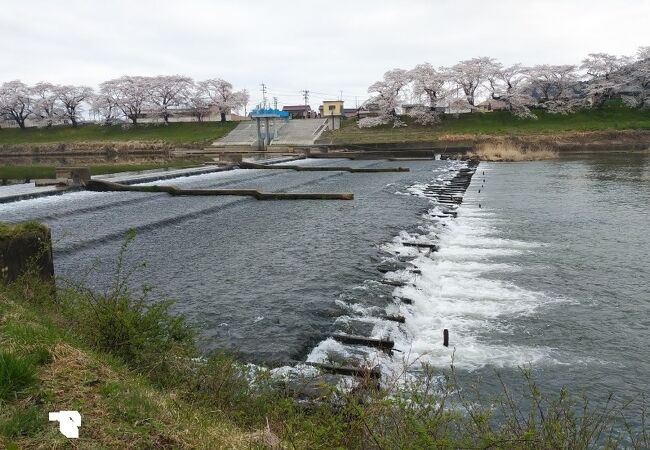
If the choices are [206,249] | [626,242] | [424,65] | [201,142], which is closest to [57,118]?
[201,142]

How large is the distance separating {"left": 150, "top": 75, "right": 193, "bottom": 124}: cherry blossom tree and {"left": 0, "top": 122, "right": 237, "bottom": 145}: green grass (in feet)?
18.6

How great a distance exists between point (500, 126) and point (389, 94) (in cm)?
1869

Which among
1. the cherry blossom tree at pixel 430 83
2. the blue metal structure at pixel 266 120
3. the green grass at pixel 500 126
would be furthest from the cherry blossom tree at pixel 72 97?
the cherry blossom tree at pixel 430 83

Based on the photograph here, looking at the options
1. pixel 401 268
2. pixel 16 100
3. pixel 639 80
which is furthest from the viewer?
pixel 16 100

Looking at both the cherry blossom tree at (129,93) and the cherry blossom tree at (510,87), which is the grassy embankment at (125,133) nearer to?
the cherry blossom tree at (129,93)

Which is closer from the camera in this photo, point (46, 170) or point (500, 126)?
point (46, 170)

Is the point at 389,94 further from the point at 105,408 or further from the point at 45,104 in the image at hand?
the point at 105,408

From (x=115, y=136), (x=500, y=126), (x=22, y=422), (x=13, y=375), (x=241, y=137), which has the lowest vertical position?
(x=22, y=422)

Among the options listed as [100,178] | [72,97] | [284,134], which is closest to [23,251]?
[100,178]

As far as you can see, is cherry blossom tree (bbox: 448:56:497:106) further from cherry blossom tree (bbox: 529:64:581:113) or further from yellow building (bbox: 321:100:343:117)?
yellow building (bbox: 321:100:343:117)

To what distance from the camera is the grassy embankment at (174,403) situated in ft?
12.3

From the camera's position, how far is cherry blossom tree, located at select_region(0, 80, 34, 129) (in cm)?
8062

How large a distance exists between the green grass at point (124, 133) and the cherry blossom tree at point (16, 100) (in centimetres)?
283

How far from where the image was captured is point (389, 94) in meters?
77.2
